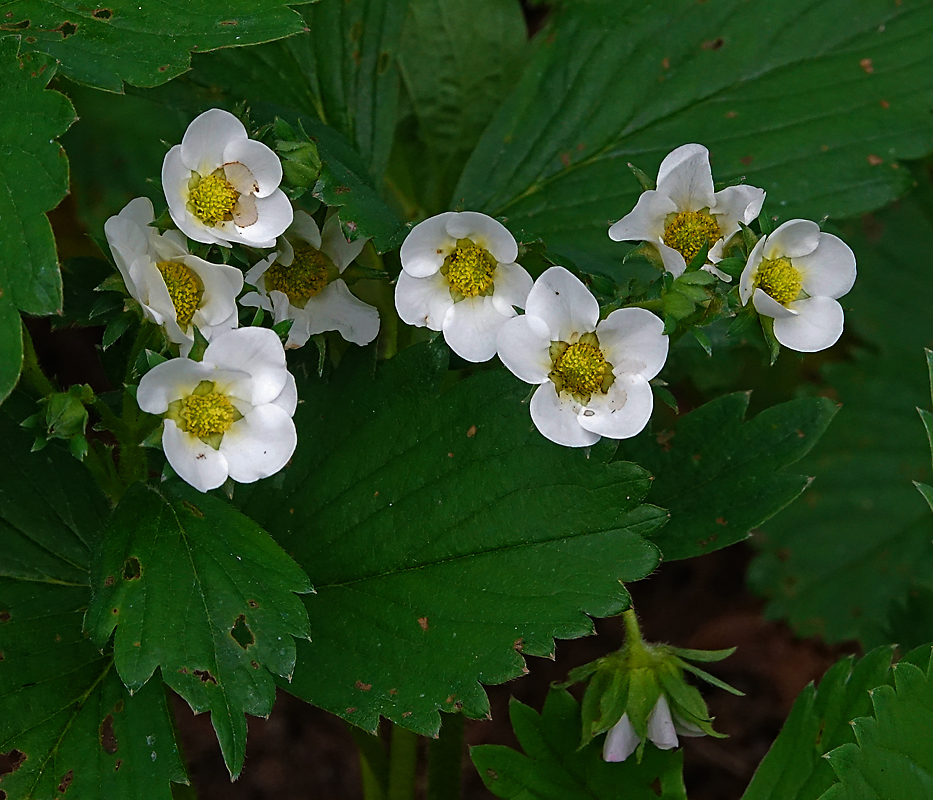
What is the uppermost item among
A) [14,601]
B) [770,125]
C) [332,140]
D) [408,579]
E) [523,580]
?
[770,125]

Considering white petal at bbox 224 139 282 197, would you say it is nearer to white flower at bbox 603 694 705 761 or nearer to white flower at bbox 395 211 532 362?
white flower at bbox 395 211 532 362

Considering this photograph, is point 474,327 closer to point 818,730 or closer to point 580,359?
point 580,359

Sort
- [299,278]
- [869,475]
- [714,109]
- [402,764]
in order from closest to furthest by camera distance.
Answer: [299,278], [402,764], [714,109], [869,475]

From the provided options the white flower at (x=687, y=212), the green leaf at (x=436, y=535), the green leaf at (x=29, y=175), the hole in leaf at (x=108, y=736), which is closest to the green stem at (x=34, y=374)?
the green leaf at (x=29, y=175)

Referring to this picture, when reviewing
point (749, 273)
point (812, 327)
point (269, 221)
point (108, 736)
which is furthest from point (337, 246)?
point (108, 736)

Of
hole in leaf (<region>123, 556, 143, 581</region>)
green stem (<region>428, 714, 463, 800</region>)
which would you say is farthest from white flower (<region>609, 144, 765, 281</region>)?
green stem (<region>428, 714, 463, 800</region>)

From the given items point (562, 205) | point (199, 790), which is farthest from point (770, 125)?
point (199, 790)

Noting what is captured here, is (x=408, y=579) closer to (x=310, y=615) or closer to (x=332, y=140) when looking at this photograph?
(x=310, y=615)
